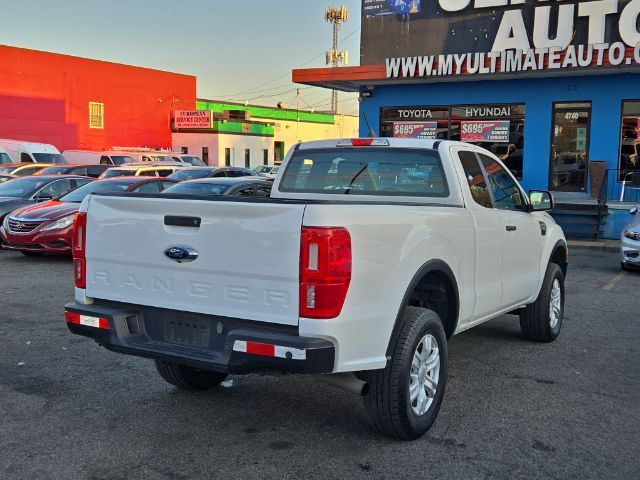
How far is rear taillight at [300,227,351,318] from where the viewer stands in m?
3.54

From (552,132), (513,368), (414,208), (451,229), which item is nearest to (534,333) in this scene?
(513,368)

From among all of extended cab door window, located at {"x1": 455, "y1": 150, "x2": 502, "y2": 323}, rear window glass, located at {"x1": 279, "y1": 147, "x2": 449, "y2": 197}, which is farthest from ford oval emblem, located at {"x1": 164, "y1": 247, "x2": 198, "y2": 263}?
extended cab door window, located at {"x1": 455, "y1": 150, "x2": 502, "y2": 323}

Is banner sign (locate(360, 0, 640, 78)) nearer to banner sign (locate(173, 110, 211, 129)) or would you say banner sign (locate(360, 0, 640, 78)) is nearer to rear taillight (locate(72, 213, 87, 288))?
rear taillight (locate(72, 213, 87, 288))

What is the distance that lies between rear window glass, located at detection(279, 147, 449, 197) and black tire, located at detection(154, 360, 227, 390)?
1740 mm

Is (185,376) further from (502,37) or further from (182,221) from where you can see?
(502,37)

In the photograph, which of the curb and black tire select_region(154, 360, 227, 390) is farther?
the curb

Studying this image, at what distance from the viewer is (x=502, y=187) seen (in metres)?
6.03

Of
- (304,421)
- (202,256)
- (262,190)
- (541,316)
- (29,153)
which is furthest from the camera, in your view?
(29,153)

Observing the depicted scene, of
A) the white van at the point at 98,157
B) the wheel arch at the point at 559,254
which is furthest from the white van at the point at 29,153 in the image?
the wheel arch at the point at 559,254

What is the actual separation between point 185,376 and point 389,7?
1633 cm

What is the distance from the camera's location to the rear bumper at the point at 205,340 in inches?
142

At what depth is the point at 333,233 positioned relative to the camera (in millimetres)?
3551

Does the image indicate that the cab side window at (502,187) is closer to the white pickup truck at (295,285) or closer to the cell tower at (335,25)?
Answer: the white pickup truck at (295,285)

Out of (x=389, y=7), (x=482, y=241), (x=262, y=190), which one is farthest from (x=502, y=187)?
(x=389, y=7)
